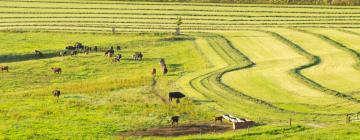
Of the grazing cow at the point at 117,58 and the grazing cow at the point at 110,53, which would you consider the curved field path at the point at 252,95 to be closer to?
the grazing cow at the point at 117,58

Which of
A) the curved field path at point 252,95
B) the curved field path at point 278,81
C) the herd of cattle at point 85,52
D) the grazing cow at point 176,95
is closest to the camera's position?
the curved field path at point 252,95

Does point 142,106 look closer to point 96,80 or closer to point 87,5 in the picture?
point 96,80

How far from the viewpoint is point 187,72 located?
68062 mm

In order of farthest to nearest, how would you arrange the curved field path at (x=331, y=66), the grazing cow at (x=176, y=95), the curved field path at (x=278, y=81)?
the curved field path at (x=331, y=66) < the grazing cow at (x=176, y=95) < the curved field path at (x=278, y=81)

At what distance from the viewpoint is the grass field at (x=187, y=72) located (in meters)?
48.9

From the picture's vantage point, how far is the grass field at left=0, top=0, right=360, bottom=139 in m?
48.9

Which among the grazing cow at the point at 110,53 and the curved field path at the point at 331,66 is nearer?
the curved field path at the point at 331,66

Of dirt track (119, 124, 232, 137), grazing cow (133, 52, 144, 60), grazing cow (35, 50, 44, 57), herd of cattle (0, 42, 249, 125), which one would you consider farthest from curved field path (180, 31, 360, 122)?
grazing cow (35, 50, 44, 57)

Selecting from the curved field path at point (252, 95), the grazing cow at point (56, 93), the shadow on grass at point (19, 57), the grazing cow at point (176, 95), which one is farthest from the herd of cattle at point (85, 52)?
the grazing cow at point (176, 95)

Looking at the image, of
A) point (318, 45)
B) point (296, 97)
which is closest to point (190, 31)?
point (318, 45)

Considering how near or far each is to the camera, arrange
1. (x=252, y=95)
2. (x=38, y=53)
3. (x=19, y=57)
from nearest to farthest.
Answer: (x=252, y=95), (x=19, y=57), (x=38, y=53)

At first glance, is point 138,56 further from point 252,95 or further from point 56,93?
point 252,95

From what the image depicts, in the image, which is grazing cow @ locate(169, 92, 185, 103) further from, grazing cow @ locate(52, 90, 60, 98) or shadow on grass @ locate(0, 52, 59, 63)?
shadow on grass @ locate(0, 52, 59, 63)

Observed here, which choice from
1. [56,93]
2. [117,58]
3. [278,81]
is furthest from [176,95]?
[117,58]
